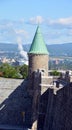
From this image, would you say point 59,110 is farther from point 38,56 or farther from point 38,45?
point 38,45

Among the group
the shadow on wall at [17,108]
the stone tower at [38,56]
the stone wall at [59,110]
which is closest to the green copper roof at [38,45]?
the stone tower at [38,56]

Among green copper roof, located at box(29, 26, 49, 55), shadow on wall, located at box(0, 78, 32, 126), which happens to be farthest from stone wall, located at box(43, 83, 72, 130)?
green copper roof, located at box(29, 26, 49, 55)

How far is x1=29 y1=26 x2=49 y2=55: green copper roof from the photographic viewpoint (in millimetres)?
40950

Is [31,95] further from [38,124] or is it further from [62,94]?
[62,94]

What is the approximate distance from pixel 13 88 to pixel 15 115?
264cm

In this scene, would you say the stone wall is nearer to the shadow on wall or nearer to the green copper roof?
the shadow on wall

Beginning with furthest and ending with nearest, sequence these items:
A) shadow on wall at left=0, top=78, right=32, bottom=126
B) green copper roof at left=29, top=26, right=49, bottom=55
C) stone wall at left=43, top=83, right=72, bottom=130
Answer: green copper roof at left=29, top=26, right=49, bottom=55
shadow on wall at left=0, top=78, right=32, bottom=126
stone wall at left=43, top=83, right=72, bottom=130

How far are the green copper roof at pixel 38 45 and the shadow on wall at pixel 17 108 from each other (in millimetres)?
3018

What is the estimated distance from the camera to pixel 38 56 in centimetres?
4075

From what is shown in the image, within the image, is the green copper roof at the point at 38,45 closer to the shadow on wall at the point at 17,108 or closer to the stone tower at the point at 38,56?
the stone tower at the point at 38,56

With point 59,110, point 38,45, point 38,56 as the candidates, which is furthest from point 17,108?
point 59,110

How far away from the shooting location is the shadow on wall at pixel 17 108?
40.3m

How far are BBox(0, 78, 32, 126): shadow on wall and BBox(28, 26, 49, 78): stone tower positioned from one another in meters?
1.75

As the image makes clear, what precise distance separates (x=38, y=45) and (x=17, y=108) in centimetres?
528
